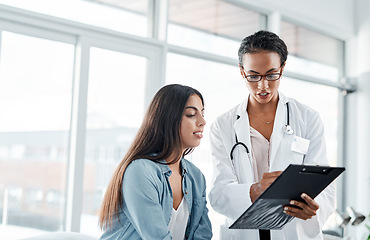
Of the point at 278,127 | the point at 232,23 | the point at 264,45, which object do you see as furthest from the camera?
the point at 232,23

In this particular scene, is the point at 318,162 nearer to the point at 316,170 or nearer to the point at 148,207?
the point at 316,170

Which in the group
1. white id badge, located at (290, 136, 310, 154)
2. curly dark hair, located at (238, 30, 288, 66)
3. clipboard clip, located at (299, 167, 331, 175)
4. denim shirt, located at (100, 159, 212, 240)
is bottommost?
denim shirt, located at (100, 159, 212, 240)

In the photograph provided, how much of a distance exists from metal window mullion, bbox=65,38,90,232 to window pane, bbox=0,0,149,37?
19 centimetres

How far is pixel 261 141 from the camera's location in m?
1.95

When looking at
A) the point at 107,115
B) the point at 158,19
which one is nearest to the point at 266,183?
the point at 107,115

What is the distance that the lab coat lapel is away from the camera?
6.14ft

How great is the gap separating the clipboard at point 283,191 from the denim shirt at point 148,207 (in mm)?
287

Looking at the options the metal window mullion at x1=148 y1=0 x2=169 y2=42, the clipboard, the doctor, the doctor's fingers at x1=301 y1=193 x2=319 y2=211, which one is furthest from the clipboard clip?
the metal window mullion at x1=148 y1=0 x2=169 y2=42

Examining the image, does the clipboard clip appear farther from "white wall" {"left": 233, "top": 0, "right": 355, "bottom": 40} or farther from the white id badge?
"white wall" {"left": 233, "top": 0, "right": 355, "bottom": 40}

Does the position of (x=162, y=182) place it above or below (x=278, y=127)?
below

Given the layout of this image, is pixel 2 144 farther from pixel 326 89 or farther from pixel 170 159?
pixel 326 89

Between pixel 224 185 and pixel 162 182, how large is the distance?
27cm

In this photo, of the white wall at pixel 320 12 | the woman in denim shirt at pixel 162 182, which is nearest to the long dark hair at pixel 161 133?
the woman in denim shirt at pixel 162 182

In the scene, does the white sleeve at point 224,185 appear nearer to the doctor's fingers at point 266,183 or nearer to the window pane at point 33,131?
the doctor's fingers at point 266,183
